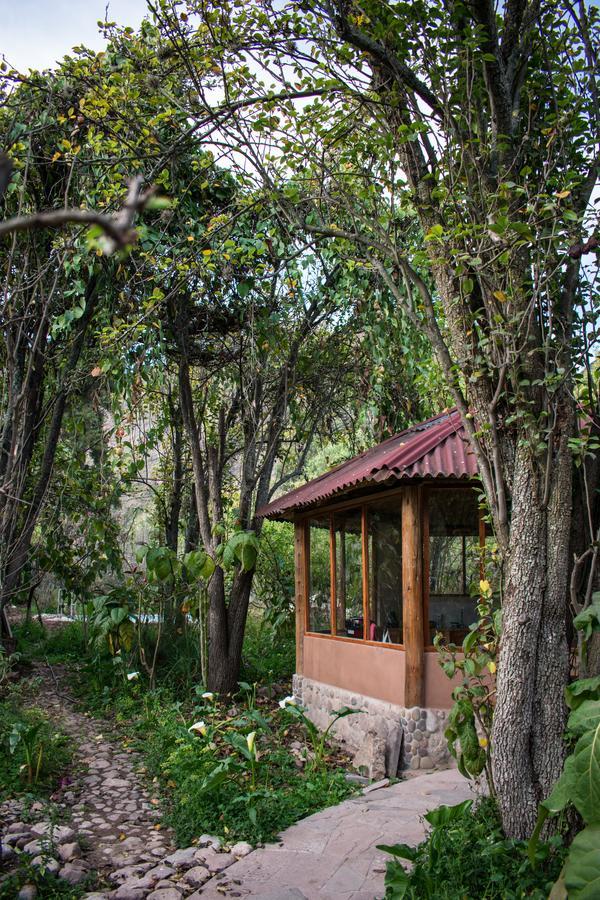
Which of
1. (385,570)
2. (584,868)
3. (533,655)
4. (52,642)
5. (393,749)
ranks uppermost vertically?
(385,570)

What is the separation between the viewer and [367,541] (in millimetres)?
7797

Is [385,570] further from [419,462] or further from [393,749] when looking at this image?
[393,749]

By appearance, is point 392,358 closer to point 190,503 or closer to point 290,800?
point 190,503

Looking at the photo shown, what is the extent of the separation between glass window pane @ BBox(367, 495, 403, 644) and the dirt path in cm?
262

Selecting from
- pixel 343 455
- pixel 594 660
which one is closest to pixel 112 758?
pixel 594 660

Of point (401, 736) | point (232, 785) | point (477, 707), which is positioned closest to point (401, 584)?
point (401, 736)

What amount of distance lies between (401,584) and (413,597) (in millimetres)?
319

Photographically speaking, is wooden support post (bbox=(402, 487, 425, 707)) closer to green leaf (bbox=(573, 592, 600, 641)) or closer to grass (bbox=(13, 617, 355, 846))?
grass (bbox=(13, 617, 355, 846))

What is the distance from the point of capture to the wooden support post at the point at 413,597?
6.76 meters

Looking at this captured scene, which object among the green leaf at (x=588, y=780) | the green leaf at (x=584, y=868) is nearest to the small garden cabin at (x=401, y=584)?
the green leaf at (x=588, y=780)

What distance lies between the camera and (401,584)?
7.20m

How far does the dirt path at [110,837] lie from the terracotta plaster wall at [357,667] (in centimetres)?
228

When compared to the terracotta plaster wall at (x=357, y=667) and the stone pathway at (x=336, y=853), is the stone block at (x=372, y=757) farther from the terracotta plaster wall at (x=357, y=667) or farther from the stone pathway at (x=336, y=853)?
the stone pathway at (x=336, y=853)

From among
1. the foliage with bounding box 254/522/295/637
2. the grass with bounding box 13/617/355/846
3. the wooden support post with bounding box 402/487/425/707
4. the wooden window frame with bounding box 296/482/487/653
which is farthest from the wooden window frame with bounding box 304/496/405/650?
Result: the foliage with bounding box 254/522/295/637
